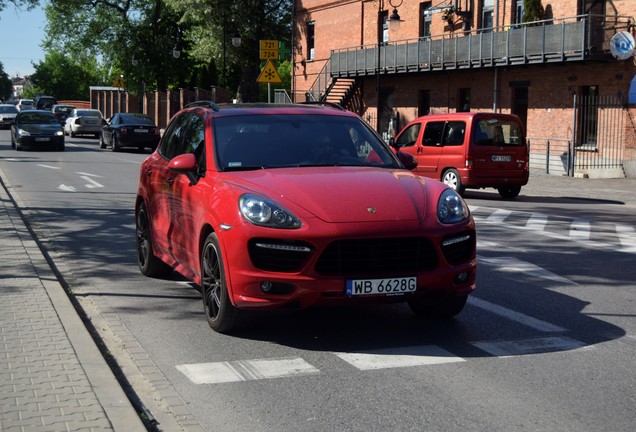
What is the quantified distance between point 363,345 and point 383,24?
130ft

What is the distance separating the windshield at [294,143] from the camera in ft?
24.5

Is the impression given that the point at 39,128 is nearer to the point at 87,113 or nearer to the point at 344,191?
the point at 87,113

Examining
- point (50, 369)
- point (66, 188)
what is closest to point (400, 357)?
point (50, 369)

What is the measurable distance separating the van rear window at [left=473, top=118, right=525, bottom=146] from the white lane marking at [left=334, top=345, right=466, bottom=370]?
46.6ft

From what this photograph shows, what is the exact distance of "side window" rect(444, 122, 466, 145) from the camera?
20.4 metres

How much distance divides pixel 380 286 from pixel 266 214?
36.0 inches

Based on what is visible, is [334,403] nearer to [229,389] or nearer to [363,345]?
[229,389]

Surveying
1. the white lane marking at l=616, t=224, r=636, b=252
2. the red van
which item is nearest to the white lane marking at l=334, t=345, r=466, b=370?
the white lane marking at l=616, t=224, r=636, b=252

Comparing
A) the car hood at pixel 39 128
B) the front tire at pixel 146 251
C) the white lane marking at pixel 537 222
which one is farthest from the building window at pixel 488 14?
the front tire at pixel 146 251

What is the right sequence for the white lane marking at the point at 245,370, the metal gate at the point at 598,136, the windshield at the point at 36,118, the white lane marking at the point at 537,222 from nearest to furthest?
the white lane marking at the point at 245,370
the white lane marking at the point at 537,222
the metal gate at the point at 598,136
the windshield at the point at 36,118

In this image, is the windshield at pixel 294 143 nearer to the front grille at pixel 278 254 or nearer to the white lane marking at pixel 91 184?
the front grille at pixel 278 254

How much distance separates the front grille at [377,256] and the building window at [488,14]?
31074 mm

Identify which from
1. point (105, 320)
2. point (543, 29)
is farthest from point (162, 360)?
point (543, 29)

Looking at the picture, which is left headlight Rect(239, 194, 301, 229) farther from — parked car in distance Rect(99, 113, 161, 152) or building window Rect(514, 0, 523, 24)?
parked car in distance Rect(99, 113, 161, 152)
